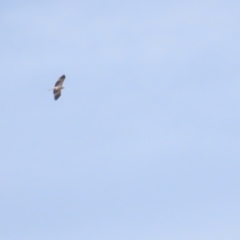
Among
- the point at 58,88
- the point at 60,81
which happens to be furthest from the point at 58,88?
the point at 60,81

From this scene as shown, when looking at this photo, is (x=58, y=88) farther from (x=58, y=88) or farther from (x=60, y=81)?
(x=60, y=81)

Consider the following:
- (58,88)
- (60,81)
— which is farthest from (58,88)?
(60,81)

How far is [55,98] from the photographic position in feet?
285

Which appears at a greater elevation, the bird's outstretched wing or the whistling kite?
the bird's outstretched wing

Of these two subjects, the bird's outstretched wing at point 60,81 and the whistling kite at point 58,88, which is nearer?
the whistling kite at point 58,88

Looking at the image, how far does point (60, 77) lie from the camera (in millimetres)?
87750

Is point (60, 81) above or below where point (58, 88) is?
above

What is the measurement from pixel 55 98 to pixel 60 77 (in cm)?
169

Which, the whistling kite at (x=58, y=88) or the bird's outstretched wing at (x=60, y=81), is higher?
the bird's outstretched wing at (x=60, y=81)

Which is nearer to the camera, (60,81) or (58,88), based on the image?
(58,88)

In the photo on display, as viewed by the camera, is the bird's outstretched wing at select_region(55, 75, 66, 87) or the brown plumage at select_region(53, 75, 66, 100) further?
the bird's outstretched wing at select_region(55, 75, 66, 87)

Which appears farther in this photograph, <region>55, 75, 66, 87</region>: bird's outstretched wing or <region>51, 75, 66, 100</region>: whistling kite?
<region>55, 75, 66, 87</region>: bird's outstretched wing

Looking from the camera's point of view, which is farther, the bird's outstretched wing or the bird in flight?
the bird's outstretched wing

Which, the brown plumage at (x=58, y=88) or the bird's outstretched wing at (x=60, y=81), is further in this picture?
the bird's outstretched wing at (x=60, y=81)
